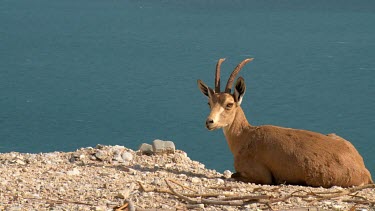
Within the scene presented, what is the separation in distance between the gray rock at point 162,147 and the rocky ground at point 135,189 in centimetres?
17

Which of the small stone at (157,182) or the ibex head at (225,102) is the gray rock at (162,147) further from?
the small stone at (157,182)

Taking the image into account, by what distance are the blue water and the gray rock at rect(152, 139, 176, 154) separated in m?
13.1

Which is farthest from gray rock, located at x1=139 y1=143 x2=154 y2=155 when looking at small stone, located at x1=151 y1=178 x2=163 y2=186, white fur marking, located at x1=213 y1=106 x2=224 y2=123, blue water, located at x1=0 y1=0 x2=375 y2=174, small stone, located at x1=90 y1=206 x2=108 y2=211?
blue water, located at x1=0 y1=0 x2=375 y2=174

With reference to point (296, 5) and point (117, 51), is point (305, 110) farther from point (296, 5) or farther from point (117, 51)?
point (296, 5)

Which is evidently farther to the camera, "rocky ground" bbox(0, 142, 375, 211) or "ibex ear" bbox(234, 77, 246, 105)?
"ibex ear" bbox(234, 77, 246, 105)

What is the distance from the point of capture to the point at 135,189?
28.1ft

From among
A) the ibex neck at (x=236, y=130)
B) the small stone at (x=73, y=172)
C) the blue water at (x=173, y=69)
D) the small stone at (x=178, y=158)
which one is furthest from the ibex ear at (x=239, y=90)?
the blue water at (x=173, y=69)

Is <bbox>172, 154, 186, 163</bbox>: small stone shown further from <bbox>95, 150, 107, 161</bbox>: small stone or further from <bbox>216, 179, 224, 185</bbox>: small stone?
<bbox>216, 179, 224, 185</bbox>: small stone

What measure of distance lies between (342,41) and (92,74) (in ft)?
43.8

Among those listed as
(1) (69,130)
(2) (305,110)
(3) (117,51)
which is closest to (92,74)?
(3) (117,51)

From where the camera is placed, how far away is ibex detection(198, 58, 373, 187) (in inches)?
401

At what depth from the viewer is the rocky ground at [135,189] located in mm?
7809

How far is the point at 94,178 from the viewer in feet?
31.4

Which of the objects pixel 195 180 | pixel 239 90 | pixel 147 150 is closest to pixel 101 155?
pixel 147 150
